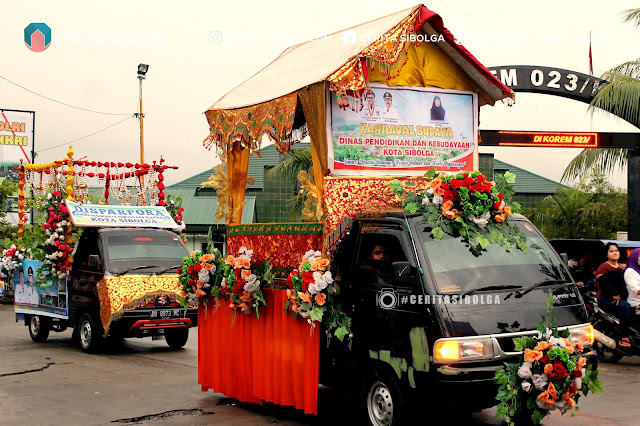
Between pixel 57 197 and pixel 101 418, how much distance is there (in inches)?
303

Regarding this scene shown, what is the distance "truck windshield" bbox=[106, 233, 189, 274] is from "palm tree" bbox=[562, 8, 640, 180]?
10.4 m

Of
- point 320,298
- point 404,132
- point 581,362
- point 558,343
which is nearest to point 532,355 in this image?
point 558,343

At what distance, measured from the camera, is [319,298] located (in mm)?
6902

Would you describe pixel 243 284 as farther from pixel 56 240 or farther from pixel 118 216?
pixel 56 240

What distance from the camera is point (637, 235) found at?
20.0m

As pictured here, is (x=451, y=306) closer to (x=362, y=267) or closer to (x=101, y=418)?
(x=362, y=267)

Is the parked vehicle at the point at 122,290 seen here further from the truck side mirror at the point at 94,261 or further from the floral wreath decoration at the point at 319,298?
the floral wreath decoration at the point at 319,298

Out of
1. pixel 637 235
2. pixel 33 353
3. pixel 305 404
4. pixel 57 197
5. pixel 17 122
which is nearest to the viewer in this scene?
pixel 305 404

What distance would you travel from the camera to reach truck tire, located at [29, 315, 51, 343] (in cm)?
1530

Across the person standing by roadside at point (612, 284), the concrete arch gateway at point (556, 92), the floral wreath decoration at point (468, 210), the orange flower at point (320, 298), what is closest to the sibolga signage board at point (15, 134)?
the concrete arch gateway at point (556, 92)

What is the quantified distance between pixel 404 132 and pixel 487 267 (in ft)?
6.98

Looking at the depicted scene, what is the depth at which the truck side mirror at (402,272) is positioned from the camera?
628 centimetres

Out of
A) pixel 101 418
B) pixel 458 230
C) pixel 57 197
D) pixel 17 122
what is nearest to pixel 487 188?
pixel 458 230

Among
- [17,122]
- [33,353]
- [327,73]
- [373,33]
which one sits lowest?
[33,353]
